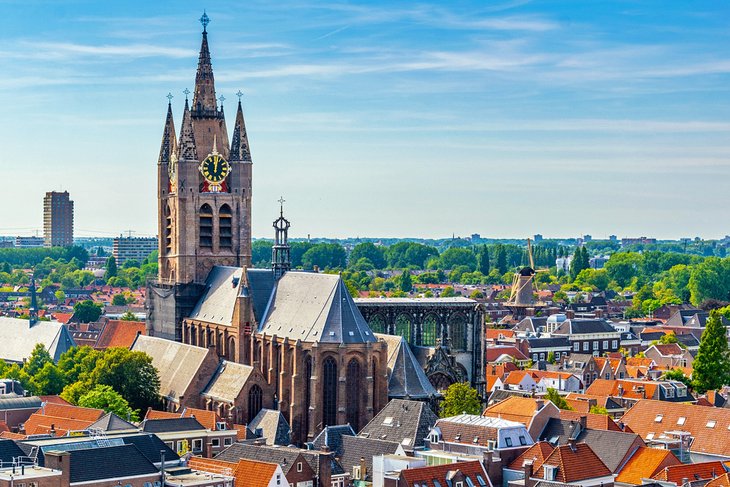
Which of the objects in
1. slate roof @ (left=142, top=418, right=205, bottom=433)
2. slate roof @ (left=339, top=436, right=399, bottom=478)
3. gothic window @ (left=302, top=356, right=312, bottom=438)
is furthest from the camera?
gothic window @ (left=302, top=356, right=312, bottom=438)

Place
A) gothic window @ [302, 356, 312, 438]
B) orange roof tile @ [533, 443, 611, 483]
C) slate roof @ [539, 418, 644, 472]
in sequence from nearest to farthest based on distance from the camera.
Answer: orange roof tile @ [533, 443, 611, 483] → slate roof @ [539, 418, 644, 472] → gothic window @ [302, 356, 312, 438]

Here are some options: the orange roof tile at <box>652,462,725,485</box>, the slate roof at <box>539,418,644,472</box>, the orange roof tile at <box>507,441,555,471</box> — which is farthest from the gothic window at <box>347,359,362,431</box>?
the orange roof tile at <box>652,462,725,485</box>

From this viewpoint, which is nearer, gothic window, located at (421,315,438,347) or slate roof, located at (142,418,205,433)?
slate roof, located at (142,418,205,433)

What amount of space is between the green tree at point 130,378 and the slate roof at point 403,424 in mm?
24797

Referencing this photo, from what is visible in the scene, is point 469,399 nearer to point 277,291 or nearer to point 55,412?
point 277,291

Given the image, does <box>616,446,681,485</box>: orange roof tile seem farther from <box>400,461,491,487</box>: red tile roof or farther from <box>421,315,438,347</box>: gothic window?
<box>421,315,438,347</box>: gothic window

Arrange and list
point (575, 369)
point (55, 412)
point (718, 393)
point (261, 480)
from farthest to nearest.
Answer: point (575, 369) < point (718, 393) < point (55, 412) < point (261, 480)

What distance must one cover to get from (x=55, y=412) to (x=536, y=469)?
40.1 m

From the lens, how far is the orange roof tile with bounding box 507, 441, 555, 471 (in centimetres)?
8756

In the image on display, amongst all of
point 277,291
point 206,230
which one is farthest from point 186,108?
point 277,291

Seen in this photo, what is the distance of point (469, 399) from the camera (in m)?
109

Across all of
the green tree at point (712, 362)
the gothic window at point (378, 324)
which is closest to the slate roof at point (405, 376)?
the gothic window at point (378, 324)

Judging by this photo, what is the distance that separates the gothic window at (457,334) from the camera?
5123 inches

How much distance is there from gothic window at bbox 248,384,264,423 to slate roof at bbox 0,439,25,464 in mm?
26861
